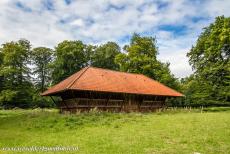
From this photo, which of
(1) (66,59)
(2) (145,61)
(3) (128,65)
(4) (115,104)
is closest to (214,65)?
(2) (145,61)

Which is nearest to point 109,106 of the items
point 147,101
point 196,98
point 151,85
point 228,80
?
point 147,101

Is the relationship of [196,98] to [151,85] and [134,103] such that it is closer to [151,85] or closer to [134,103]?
[151,85]

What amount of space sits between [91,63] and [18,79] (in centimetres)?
1789

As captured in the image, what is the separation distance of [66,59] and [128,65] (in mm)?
14526

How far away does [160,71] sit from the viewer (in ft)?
174

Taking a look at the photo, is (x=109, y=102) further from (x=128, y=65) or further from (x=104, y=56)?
(x=104, y=56)

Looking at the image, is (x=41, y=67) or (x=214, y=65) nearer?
(x=214, y=65)

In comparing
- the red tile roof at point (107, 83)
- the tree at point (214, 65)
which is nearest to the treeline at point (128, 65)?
the tree at point (214, 65)

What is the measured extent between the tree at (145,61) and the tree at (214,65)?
17.9 feet

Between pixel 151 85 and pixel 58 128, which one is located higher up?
pixel 151 85

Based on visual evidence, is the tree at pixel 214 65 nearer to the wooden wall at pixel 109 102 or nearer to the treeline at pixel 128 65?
the treeline at pixel 128 65

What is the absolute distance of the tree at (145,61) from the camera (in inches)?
2093

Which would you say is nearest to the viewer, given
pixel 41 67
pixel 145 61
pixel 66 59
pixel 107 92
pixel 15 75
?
pixel 107 92

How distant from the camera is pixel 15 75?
5628 centimetres
